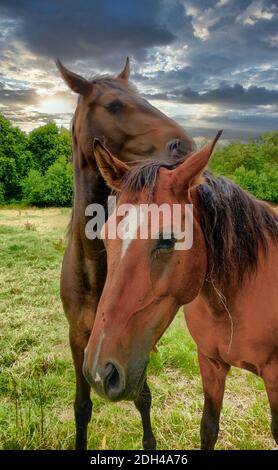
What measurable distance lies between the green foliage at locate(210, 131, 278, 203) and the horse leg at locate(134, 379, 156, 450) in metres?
27.4

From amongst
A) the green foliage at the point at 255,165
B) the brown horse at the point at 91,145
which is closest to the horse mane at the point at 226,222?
the brown horse at the point at 91,145

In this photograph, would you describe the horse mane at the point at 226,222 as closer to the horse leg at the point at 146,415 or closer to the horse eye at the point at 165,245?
the horse eye at the point at 165,245

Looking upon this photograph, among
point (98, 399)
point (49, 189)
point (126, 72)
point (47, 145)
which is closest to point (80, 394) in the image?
point (98, 399)

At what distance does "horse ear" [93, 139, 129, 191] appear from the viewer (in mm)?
2000

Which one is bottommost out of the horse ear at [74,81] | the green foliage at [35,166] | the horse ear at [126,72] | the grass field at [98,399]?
the grass field at [98,399]

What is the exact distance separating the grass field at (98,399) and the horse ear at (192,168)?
2567mm

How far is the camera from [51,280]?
830 centimetres

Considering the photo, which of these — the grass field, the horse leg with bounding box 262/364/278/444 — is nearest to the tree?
the grass field

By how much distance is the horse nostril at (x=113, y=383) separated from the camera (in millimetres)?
1616

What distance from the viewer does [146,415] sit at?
11.1ft

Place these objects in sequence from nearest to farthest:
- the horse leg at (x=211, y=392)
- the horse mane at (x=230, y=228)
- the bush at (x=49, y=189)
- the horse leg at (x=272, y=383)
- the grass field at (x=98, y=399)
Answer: the horse mane at (x=230, y=228)
the horse leg at (x=272, y=383)
the horse leg at (x=211, y=392)
the grass field at (x=98, y=399)
the bush at (x=49, y=189)
